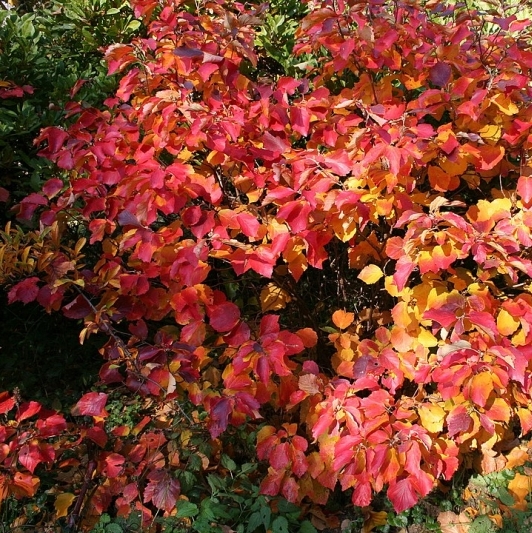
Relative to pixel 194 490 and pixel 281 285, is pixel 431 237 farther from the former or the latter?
pixel 194 490

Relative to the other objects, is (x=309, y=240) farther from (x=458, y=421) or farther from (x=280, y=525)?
(x=280, y=525)

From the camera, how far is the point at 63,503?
7.09ft

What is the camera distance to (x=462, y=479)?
7.89 ft

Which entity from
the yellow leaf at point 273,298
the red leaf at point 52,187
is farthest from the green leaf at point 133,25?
the yellow leaf at point 273,298

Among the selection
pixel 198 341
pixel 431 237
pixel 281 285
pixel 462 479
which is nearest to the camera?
pixel 431 237

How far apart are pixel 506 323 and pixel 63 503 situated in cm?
177

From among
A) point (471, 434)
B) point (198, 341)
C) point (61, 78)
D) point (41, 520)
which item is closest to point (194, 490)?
point (41, 520)

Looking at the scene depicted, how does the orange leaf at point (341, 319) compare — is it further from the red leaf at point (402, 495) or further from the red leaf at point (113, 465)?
the red leaf at point (113, 465)

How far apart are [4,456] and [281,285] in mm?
1148

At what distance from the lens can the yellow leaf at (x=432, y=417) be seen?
1850 mm

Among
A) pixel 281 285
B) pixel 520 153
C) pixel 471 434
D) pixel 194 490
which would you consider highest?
pixel 520 153

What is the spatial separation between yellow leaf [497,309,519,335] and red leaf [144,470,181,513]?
1.20 metres

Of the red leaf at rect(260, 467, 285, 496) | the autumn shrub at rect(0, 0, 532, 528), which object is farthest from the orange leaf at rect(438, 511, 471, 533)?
the red leaf at rect(260, 467, 285, 496)

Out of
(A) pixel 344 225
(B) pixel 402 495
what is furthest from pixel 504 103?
(B) pixel 402 495
